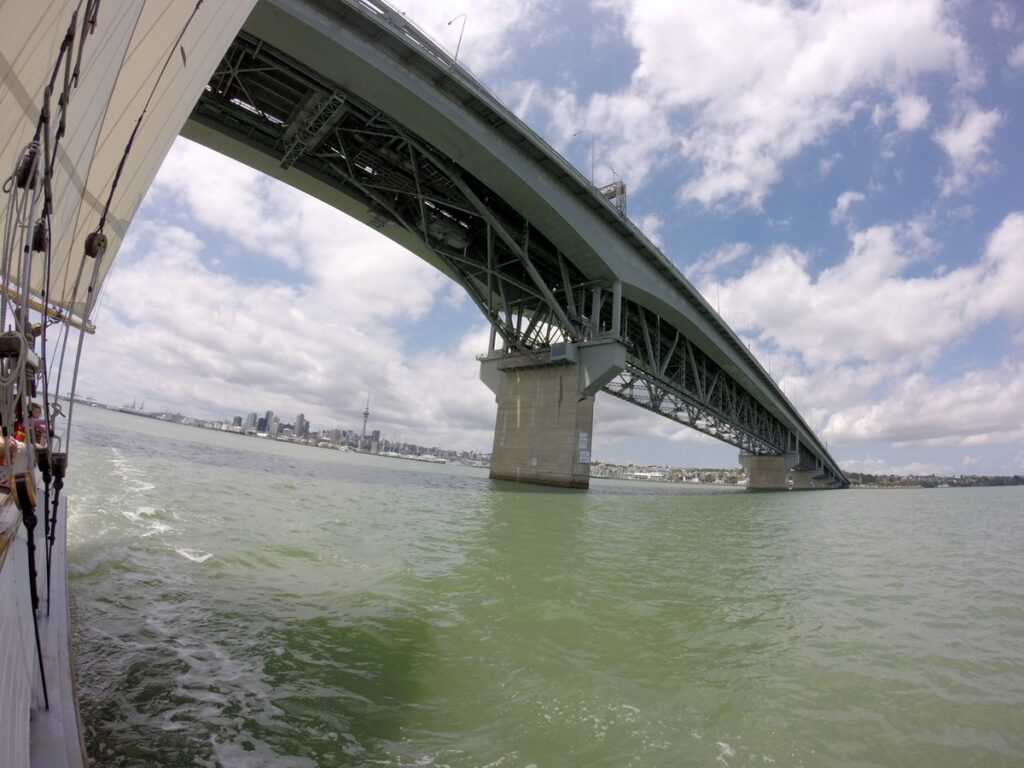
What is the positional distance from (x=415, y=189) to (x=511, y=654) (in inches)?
937

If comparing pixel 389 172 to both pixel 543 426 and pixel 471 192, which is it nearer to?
pixel 471 192

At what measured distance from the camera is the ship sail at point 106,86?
274 cm

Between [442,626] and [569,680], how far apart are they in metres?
1.36

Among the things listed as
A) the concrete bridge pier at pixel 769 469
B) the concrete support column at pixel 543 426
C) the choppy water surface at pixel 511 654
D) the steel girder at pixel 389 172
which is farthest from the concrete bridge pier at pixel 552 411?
the concrete bridge pier at pixel 769 469

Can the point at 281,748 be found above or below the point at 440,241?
below

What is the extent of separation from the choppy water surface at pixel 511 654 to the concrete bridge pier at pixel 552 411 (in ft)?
61.6

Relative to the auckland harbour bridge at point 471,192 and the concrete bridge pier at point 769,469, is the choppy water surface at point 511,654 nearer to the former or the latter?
the auckland harbour bridge at point 471,192

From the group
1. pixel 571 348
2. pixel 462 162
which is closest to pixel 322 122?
pixel 462 162

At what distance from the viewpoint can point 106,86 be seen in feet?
11.0

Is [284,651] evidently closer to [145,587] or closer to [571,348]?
[145,587]

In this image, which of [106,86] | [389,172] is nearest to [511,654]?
[106,86]

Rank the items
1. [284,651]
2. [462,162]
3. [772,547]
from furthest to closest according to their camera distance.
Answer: [462,162] → [772,547] → [284,651]

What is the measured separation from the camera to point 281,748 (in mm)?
2373

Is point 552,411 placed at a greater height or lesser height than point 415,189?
lesser
